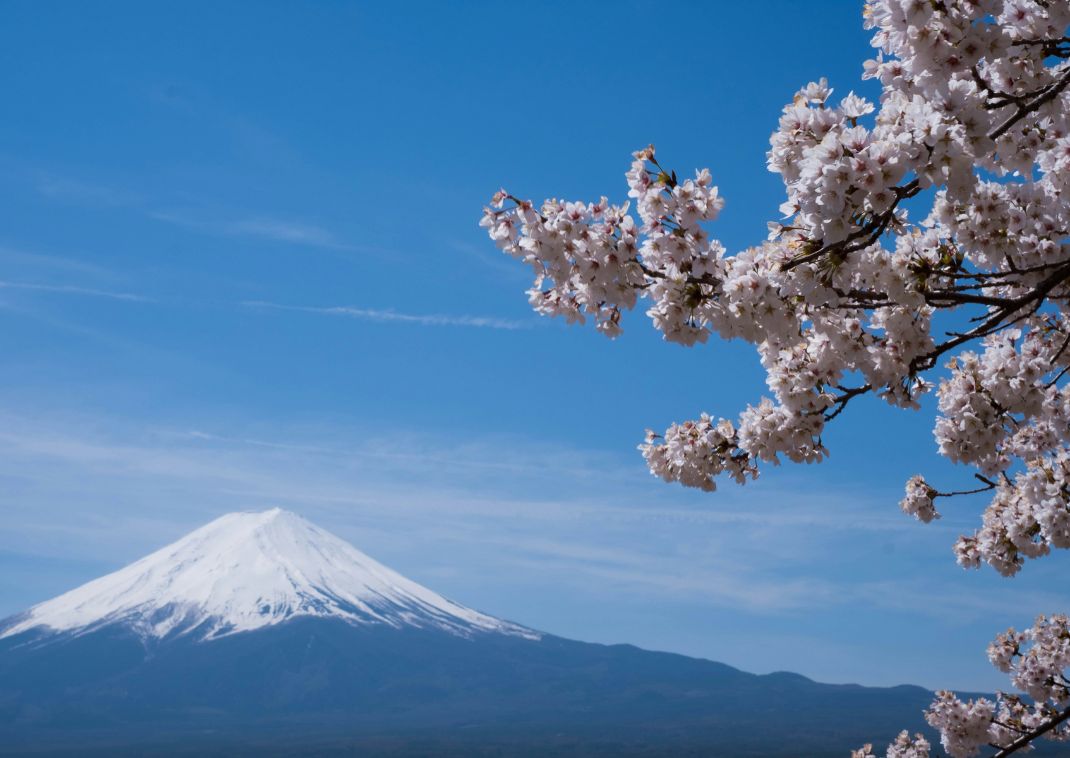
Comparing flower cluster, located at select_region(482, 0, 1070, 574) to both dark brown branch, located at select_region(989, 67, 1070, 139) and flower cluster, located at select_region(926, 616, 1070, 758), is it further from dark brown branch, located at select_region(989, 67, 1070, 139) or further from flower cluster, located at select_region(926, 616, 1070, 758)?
flower cluster, located at select_region(926, 616, 1070, 758)

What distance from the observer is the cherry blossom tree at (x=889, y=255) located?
15.7 ft

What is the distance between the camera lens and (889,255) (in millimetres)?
6426

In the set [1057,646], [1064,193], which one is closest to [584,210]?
[1064,193]

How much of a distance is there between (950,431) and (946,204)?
210 cm

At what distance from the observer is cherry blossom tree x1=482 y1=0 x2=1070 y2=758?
4797 mm

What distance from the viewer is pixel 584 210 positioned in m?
6.13

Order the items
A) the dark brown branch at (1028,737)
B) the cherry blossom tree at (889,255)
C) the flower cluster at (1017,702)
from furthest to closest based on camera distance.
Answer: the flower cluster at (1017,702) < the dark brown branch at (1028,737) < the cherry blossom tree at (889,255)

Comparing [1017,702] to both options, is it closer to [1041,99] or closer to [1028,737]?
[1028,737]

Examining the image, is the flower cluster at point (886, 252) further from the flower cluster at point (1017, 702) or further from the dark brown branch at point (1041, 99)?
the flower cluster at point (1017, 702)

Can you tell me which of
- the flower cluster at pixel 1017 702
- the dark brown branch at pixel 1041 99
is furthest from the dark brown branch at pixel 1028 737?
the dark brown branch at pixel 1041 99

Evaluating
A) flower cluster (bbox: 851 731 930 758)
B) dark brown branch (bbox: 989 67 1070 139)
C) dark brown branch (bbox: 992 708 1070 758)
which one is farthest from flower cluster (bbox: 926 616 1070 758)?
dark brown branch (bbox: 989 67 1070 139)

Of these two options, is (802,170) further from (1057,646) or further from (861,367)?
(1057,646)

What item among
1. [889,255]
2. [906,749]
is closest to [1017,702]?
[906,749]

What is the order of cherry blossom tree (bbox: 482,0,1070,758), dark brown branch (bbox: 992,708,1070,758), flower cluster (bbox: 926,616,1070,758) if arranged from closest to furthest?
cherry blossom tree (bbox: 482,0,1070,758), dark brown branch (bbox: 992,708,1070,758), flower cluster (bbox: 926,616,1070,758)
